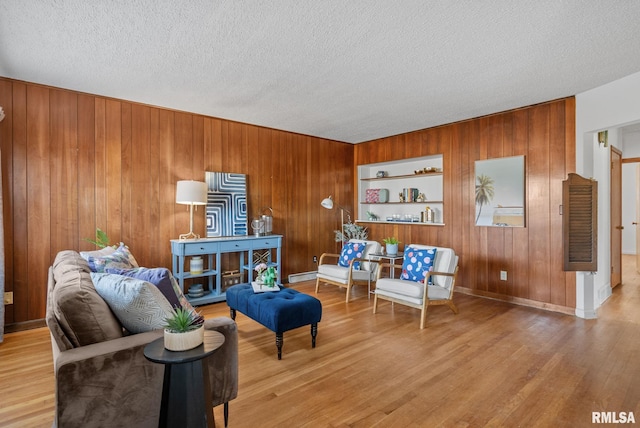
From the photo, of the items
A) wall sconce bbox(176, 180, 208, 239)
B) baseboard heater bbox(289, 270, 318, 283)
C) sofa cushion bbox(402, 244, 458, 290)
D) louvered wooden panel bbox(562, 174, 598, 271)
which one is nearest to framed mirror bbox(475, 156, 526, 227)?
louvered wooden panel bbox(562, 174, 598, 271)

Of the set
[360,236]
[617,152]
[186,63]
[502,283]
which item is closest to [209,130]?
[186,63]

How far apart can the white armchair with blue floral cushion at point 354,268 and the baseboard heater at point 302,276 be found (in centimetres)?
76

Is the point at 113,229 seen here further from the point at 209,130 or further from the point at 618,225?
the point at 618,225

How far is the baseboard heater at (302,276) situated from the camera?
211 inches

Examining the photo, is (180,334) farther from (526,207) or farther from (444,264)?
(526,207)

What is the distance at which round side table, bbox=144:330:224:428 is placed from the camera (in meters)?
1.28

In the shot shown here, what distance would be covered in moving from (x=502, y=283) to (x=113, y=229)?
4954 millimetres

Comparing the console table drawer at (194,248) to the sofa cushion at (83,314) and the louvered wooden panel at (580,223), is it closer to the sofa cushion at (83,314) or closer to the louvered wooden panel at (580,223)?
the sofa cushion at (83,314)

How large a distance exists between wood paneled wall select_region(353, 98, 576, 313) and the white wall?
11 centimetres

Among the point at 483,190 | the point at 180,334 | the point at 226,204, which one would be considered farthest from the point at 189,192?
the point at 483,190

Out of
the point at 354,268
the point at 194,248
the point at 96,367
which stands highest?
the point at 194,248

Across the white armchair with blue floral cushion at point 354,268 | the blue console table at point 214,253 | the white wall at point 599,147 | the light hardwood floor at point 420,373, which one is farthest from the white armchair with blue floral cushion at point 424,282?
the blue console table at point 214,253

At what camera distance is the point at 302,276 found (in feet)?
18.0

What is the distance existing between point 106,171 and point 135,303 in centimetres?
278
